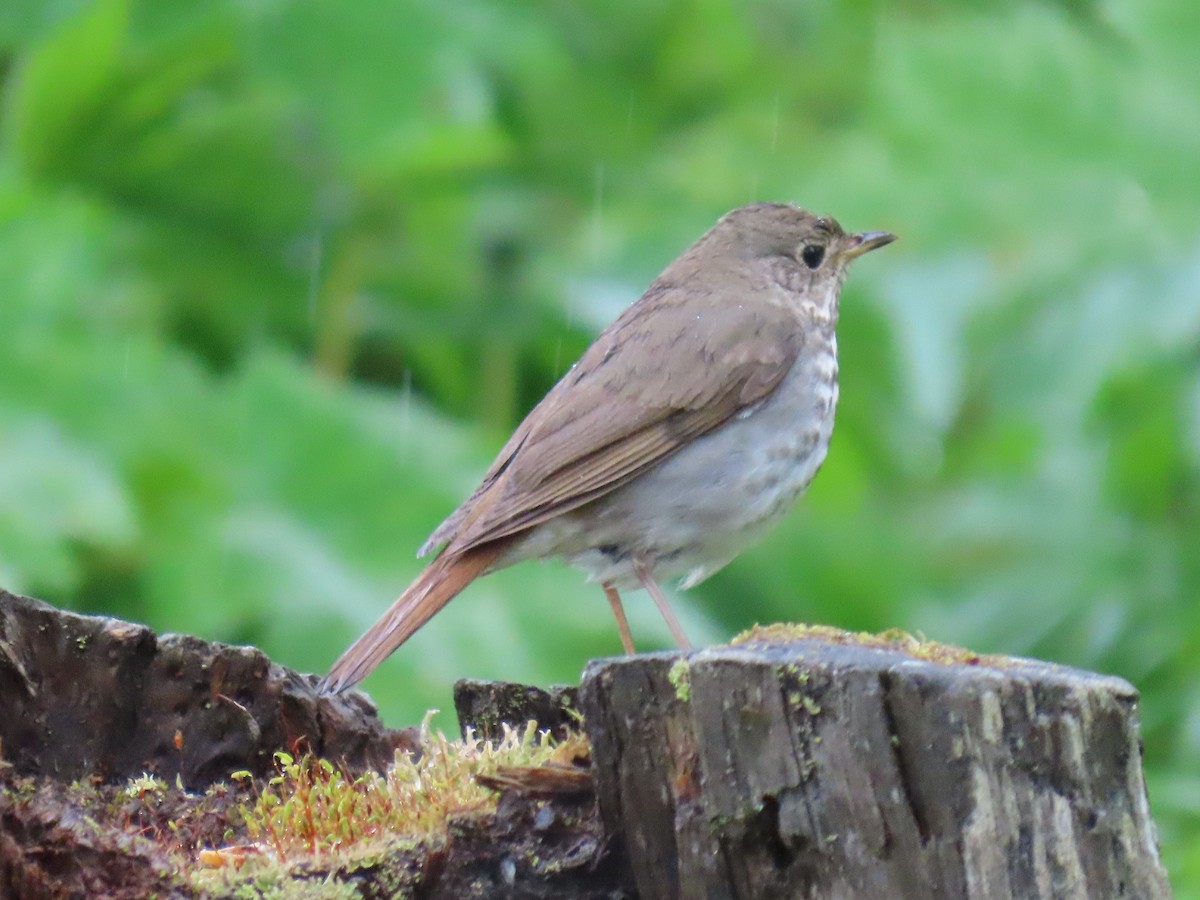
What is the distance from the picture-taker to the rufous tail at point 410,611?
11.4ft

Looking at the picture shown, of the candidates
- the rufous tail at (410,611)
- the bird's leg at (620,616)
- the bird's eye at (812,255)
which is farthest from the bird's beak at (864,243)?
the rufous tail at (410,611)

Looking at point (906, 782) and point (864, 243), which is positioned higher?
point (864, 243)

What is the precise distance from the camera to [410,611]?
12.4 ft

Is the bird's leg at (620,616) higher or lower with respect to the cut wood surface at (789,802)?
higher

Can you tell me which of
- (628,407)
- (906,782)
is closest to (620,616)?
(628,407)

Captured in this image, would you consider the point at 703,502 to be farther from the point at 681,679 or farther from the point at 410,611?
the point at 681,679

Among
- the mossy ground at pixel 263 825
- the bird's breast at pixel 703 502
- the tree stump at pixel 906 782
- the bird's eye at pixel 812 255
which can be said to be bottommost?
the tree stump at pixel 906 782

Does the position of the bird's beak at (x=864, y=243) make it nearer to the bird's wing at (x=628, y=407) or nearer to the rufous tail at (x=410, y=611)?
the bird's wing at (x=628, y=407)

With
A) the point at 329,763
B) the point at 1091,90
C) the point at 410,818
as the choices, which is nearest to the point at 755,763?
the point at 410,818

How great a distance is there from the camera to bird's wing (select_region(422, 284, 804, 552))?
160 inches

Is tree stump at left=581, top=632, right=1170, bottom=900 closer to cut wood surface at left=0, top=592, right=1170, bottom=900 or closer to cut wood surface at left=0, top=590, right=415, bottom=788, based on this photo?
cut wood surface at left=0, top=592, right=1170, bottom=900

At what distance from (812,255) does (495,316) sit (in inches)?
69.3

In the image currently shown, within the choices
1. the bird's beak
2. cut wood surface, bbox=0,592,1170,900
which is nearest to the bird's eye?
the bird's beak

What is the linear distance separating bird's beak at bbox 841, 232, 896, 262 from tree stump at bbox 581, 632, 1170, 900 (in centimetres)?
262
